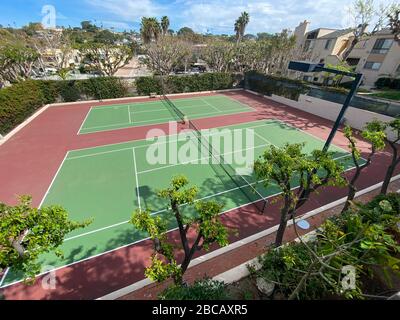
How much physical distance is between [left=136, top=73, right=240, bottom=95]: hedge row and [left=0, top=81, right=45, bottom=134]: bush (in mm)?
11004

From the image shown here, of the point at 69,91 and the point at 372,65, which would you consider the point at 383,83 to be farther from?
the point at 69,91

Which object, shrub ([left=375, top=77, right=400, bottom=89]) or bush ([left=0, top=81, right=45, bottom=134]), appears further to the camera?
shrub ([left=375, top=77, right=400, bottom=89])

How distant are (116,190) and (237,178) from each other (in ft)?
21.7

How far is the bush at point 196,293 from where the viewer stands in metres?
4.26

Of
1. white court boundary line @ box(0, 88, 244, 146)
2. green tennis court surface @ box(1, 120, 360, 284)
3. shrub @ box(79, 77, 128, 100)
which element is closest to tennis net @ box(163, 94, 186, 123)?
white court boundary line @ box(0, 88, 244, 146)

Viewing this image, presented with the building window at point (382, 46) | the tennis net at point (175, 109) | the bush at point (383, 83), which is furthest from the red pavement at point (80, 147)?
the building window at point (382, 46)

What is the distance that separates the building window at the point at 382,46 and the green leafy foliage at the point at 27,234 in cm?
4801

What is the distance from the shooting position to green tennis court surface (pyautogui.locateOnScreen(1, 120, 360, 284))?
8.20 m

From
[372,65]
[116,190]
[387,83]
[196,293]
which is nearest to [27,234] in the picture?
[196,293]

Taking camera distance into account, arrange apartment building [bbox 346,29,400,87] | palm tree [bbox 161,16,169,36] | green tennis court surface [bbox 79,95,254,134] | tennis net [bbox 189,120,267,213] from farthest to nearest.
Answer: palm tree [bbox 161,16,169,36]
apartment building [bbox 346,29,400,87]
green tennis court surface [bbox 79,95,254,134]
tennis net [bbox 189,120,267,213]

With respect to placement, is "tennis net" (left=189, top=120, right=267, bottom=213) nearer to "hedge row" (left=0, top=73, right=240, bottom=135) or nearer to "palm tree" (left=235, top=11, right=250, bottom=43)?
"hedge row" (left=0, top=73, right=240, bottom=135)

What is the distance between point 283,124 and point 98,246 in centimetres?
1808

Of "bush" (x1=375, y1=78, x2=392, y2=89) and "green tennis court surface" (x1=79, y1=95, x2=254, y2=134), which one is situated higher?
"bush" (x1=375, y1=78, x2=392, y2=89)

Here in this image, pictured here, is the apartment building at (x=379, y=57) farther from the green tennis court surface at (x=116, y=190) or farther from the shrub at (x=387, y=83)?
the green tennis court surface at (x=116, y=190)
